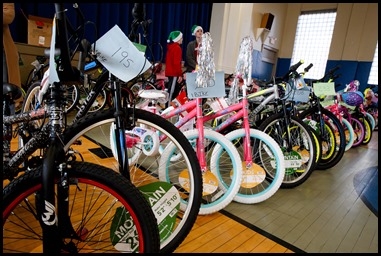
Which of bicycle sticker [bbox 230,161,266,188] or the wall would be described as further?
the wall

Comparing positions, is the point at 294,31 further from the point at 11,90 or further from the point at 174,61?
the point at 11,90

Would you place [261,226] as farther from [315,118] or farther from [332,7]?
[332,7]

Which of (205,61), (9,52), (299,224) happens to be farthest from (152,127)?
(9,52)

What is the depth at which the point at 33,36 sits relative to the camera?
366 centimetres

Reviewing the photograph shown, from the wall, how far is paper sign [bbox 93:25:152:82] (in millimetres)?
5768

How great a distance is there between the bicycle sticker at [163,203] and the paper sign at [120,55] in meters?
0.52

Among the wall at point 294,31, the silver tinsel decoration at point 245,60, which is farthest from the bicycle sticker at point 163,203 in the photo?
the wall at point 294,31

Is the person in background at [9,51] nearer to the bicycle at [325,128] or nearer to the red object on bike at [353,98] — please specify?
the bicycle at [325,128]

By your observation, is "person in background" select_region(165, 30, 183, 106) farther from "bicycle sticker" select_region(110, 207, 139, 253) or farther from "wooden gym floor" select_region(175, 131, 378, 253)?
"bicycle sticker" select_region(110, 207, 139, 253)

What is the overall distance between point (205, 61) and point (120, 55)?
2.09 ft

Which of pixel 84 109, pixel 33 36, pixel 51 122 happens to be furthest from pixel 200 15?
pixel 51 122

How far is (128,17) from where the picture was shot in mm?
4988

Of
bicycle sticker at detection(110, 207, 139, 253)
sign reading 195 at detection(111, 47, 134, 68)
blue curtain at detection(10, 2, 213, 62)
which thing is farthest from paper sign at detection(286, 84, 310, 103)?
blue curtain at detection(10, 2, 213, 62)

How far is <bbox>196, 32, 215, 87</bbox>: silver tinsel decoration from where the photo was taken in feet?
4.66
